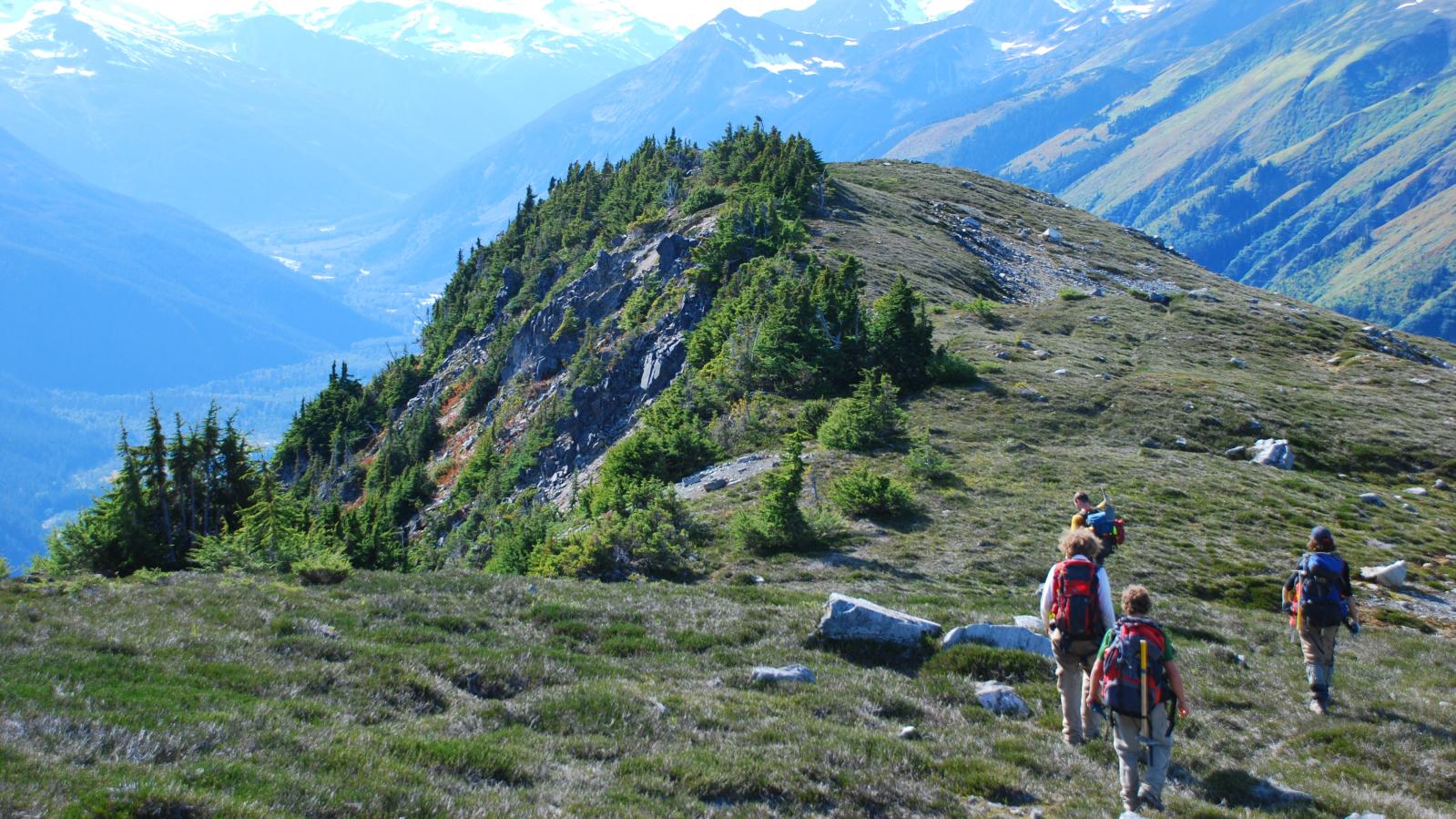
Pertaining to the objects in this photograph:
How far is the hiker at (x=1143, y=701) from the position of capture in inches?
337

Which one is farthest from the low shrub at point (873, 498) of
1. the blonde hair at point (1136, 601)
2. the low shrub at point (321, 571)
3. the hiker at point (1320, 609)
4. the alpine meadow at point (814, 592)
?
the blonde hair at point (1136, 601)

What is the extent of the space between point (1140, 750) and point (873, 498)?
16.8 meters

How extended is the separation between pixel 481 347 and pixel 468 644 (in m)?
81.3

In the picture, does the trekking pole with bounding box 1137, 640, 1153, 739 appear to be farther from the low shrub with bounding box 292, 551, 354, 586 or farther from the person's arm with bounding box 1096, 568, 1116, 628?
the low shrub with bounding box 292, 551, 354, 586

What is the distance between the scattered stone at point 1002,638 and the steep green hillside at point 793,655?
0.44 metres

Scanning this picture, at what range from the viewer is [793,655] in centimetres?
1348

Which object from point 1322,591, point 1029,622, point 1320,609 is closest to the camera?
point 1320,609

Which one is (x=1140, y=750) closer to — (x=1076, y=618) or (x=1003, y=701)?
(x=1076, y=618)

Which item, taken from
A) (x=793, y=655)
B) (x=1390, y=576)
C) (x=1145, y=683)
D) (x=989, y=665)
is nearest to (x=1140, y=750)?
(x=1145, y=683)

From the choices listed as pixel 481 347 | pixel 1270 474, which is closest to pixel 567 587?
pixel 1270 474

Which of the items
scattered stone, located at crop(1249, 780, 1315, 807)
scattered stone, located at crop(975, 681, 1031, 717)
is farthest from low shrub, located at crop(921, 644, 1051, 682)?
scattered stone, located at crop(1249, 780, 1315, 807)

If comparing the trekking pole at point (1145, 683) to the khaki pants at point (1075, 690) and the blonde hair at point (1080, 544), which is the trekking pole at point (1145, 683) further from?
the blonde hair at point (1080, 544)

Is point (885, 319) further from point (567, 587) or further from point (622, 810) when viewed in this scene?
point (622, 810)

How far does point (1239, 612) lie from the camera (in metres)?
19.2
